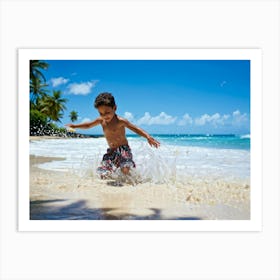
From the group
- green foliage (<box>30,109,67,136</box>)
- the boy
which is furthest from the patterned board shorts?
green foliage (<box>30,109,67,136</box>)

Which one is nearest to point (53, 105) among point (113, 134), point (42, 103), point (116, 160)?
point (42, 103)

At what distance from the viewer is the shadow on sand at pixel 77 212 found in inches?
120

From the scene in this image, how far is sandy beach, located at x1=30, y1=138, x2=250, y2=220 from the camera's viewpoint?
121 inches

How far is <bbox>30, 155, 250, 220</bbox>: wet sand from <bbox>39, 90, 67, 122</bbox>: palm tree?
1.09 ft

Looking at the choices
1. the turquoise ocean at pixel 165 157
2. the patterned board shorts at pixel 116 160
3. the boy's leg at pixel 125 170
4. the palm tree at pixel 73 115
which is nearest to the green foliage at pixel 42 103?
the palm tree at pixel 73 115

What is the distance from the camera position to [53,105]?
3164 mm

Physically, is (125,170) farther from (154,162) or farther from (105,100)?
(105,100)

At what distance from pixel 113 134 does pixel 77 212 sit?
625mm

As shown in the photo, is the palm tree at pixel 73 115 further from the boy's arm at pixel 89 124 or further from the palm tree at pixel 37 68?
the palm tree at pixel 37 68

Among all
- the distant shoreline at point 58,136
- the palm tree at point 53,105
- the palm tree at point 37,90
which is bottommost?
the distant shoreline at point 58,136

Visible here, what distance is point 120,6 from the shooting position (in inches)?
123

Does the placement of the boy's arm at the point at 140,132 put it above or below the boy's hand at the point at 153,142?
above
